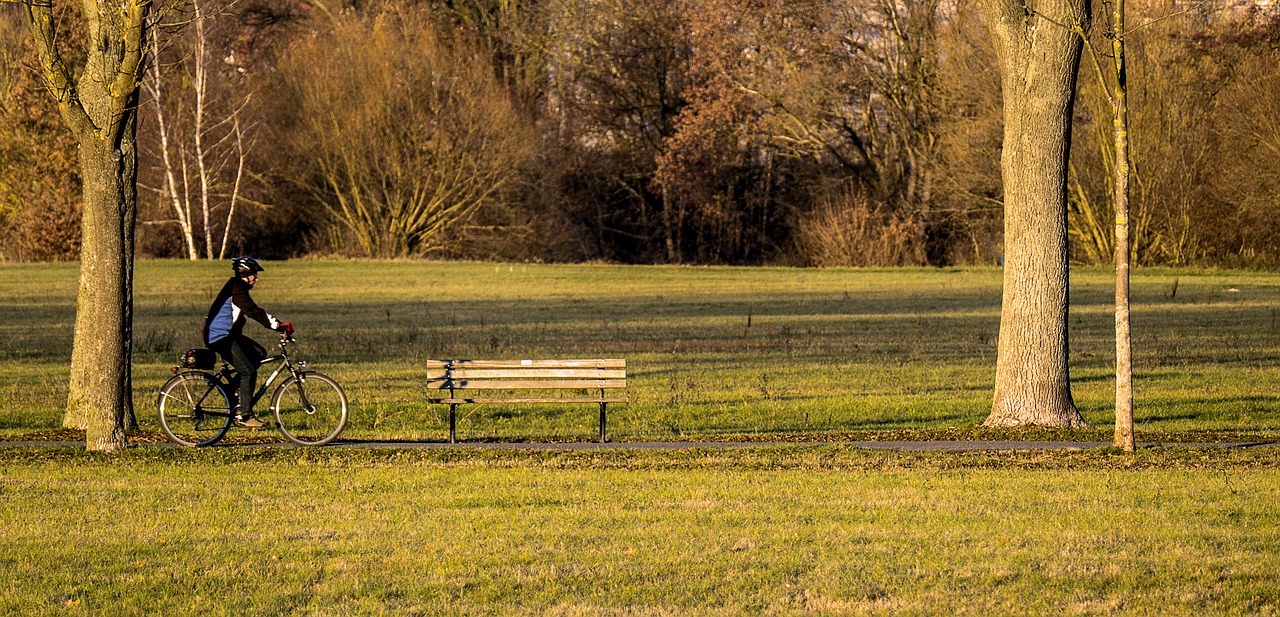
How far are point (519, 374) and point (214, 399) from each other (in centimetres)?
275

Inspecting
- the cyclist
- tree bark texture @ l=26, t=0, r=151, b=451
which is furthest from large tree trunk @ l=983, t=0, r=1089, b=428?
tree bark texture @ l=26, t=0, r=151, b=451

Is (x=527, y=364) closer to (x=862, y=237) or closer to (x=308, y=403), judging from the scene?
(x=308, y=403)

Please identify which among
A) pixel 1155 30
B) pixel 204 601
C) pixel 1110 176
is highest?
pixel 1155 30

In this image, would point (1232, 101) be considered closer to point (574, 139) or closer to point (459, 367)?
point (574, 139)

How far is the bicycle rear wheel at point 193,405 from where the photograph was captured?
13609mm

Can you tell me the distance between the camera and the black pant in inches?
539

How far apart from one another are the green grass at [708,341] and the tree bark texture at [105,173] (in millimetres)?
1935

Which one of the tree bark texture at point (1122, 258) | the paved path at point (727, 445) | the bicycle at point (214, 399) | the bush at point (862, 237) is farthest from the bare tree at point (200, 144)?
the tree bark texture at point (1122, 258)

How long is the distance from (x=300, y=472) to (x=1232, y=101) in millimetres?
41077

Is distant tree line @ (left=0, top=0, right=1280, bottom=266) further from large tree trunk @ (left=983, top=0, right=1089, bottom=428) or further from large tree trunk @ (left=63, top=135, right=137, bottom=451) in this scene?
large tree trunk @ (left=63, top=135, right=137, bottom=451)

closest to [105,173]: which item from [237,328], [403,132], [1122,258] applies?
[237,328]

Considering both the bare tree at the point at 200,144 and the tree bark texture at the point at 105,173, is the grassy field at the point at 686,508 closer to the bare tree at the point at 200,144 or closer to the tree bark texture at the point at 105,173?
the tree bark texture at the point at 105,173

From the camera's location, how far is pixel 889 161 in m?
60.3

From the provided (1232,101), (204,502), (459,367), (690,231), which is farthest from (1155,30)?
(204,502)
